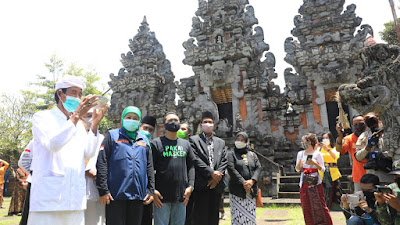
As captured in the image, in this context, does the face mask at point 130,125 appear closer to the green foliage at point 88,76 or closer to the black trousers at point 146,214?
the black trousers at point 146,214

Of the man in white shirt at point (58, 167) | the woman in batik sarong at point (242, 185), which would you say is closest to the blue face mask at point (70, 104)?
the man in white shirt at point (58, 167)

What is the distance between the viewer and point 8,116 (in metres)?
22.8

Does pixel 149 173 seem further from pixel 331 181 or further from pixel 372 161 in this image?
pixel 331 181

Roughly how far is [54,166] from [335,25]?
51.3ft

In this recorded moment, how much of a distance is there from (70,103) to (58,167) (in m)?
0.62

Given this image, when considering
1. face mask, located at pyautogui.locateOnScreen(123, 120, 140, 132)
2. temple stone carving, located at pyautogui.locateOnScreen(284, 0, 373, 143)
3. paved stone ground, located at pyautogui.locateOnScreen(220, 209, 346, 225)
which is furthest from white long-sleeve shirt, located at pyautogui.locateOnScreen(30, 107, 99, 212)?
temple stone carving, located at pyautogui.locateOnScreen(284, 0, 373, 143)

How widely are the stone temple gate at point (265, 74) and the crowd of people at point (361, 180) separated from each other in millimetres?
6328

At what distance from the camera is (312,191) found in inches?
181

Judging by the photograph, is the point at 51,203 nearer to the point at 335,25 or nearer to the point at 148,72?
the point at 335,25

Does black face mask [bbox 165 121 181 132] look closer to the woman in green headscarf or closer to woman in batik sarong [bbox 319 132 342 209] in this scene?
the woman in green headscarf

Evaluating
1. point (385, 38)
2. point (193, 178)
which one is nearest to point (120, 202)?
point (193, 178)

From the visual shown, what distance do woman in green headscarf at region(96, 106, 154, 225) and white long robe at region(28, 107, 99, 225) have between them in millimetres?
412

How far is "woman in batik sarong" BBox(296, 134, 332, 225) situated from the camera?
178 inches

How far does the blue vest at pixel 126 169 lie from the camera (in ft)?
9.59
